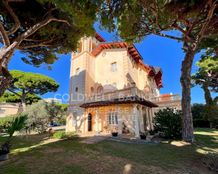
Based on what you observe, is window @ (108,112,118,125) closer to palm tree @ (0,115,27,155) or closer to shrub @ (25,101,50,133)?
shrub @ (25,101,50,133)

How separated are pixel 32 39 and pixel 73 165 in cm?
825

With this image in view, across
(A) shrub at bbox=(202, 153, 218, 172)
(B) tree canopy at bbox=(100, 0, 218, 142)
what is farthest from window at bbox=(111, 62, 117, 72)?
(A) shrub at bbox=(202, 153, 218, 172)

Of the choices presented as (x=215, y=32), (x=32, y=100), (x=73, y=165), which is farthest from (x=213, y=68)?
(x=32, y=100)

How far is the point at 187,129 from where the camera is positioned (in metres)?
11.6

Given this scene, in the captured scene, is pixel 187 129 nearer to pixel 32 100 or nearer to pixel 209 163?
pixel 209 163

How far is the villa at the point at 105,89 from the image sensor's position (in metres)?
18.4

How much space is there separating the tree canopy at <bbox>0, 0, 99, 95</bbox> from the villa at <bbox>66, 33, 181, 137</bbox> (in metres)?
8.72

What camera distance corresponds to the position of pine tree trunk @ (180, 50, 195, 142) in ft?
38.0

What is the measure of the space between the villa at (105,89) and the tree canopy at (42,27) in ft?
28.6

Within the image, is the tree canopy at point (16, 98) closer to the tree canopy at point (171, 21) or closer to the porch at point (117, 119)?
the porch at point (117, 119)

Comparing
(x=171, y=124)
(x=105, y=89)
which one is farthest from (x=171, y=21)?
(x=105, y=89)

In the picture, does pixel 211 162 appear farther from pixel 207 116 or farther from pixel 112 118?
pixel 207 116

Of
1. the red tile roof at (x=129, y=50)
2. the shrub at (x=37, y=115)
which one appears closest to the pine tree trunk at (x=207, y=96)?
the red tile roof at (x=129, y=50)

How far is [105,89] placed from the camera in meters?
22.6
